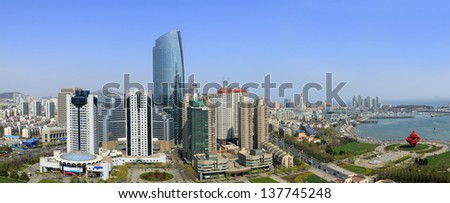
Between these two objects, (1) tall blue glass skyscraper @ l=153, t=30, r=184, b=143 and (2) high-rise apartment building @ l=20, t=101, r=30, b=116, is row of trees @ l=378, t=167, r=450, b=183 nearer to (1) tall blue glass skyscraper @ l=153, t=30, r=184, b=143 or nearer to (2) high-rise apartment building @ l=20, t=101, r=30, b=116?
(1) tall blue glass skyscraper @ l=153, t=30, r=184, b=143

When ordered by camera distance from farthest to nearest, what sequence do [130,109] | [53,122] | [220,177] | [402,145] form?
1. [53,122]
2. [402,145]
3. [130,109]
4. [220,177]

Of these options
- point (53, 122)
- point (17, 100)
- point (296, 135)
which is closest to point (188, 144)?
point (296, 135)

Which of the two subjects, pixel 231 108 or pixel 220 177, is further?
pixel 231 108

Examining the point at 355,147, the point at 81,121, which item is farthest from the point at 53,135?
the point at 355,147

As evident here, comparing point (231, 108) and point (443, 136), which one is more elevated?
point (231, 108)

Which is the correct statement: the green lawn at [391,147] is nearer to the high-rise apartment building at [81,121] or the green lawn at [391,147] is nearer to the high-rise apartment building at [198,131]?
the high-rise apartment building at [198,131]

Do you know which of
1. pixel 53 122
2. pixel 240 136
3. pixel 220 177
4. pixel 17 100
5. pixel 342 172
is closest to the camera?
pixel 220 177

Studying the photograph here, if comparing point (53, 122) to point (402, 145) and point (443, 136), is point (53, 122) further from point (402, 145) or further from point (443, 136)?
point (443, 136)
